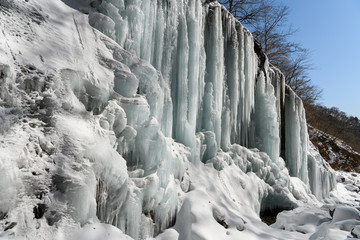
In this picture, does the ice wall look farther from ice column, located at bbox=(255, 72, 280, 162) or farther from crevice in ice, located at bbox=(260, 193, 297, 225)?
crevice in ice, located at bbox=(260, 193, 297, 225)

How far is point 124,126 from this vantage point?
11.2ft

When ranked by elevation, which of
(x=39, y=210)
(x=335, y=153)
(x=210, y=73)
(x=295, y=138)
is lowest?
(x=39, y=210)

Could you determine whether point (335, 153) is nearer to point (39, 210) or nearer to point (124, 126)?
point (124, 126)

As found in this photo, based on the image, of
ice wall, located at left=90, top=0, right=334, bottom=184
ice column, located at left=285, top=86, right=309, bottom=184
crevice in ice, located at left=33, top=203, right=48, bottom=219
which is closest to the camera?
crevice in ice, located at left=33, top=203, right=48, bottom=219

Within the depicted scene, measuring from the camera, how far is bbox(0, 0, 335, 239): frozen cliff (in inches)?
94.8

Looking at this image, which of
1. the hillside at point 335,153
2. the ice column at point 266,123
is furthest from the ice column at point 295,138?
the hillside at point 335,153

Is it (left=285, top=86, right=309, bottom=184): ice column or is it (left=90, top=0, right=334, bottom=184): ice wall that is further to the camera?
(left=285, top=86, right=309, bottom=184): ice column

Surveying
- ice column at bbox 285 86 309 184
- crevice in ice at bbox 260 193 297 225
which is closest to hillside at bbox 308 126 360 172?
ice column at bbox 285 86 309 184

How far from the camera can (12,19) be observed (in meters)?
2.93

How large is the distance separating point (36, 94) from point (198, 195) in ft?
8.74

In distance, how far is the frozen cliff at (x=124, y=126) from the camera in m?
2.41

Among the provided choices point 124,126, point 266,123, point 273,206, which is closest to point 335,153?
point 266,123

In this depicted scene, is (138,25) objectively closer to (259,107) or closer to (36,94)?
(36,94)

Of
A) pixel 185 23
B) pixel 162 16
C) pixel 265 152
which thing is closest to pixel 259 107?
pixel 265 152
